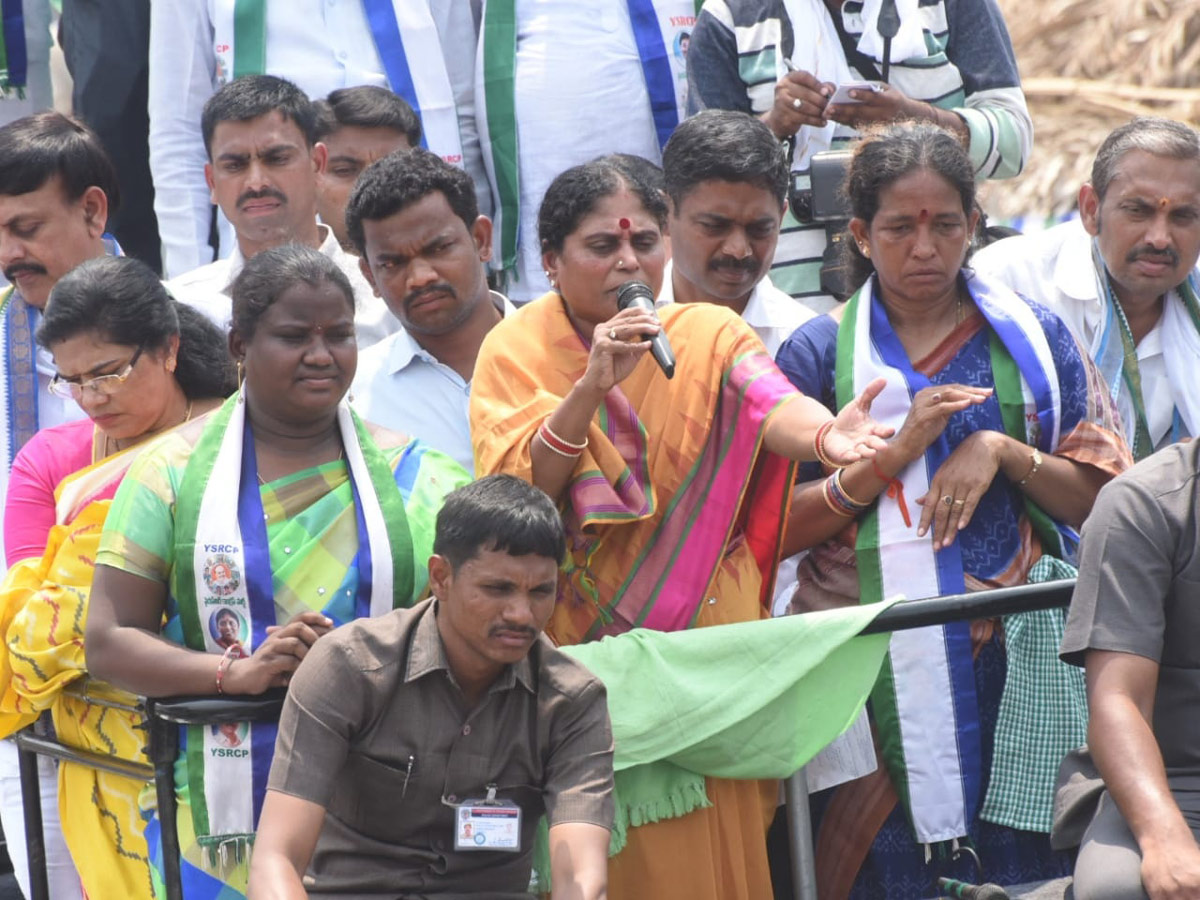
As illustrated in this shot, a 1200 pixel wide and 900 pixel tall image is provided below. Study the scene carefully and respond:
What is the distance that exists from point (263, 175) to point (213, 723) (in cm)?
223

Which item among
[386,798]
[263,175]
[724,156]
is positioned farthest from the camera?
[263,175]

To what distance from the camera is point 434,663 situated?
3.70 meters

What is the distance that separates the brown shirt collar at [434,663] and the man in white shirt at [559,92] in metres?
2.42

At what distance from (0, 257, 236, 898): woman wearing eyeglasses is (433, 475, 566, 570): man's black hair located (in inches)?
32.9

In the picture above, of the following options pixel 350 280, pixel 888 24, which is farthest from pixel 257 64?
pixel 888 24

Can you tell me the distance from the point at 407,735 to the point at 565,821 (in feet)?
1.14

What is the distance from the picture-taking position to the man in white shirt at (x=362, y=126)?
579 centimetres

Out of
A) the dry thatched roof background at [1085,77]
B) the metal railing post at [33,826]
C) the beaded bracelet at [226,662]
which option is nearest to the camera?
the beaded bracelet at [226,662]

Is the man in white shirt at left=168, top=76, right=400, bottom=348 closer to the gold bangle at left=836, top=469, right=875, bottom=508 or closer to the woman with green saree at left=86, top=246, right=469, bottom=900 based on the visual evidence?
the woman with green saree at left=86, top=246, right=469, bottom=900

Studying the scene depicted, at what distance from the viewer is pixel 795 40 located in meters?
5.58

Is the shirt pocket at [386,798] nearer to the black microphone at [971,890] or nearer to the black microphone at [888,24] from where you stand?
the black microphone at [971,890]

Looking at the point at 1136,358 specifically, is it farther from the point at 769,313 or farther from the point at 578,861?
the point at 578,861

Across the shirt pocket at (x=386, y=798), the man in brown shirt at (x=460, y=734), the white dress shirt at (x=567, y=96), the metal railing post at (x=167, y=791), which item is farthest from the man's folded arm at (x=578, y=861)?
the white dress shirt at (x=567, y=96)

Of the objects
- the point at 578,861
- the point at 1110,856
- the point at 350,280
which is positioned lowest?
the point at 1110,856
